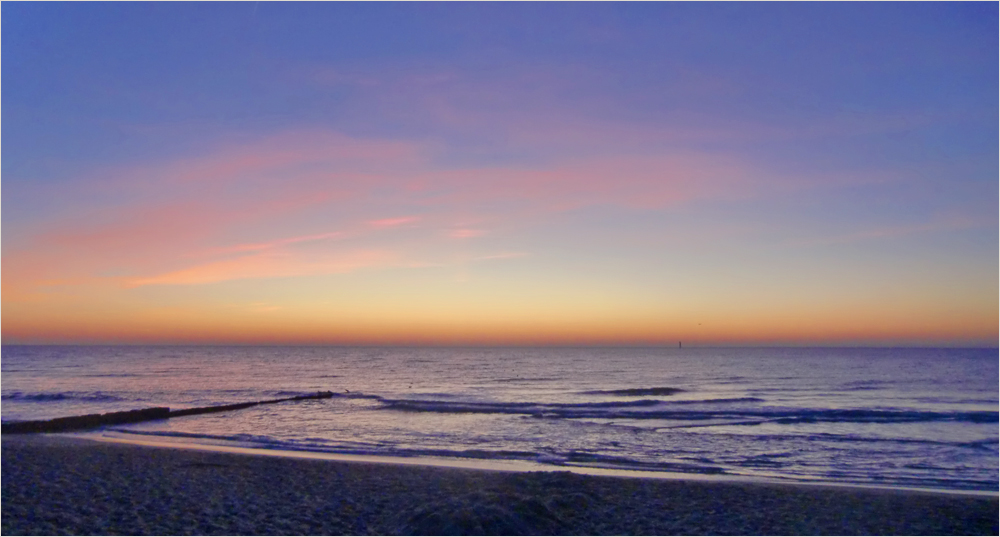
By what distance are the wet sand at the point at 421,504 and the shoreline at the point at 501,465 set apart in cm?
102

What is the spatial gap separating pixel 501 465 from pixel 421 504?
275 inches

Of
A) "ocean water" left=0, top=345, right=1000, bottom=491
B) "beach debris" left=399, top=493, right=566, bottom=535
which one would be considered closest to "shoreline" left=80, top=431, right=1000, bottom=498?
"ocean water" left=0, top=345, right=1000, bottom=491

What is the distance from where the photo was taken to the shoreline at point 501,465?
54.4 ft

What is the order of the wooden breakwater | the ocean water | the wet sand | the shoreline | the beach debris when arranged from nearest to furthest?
the beach debris < the wet sand < the shoreline < the ocean water < the wooden breakwater

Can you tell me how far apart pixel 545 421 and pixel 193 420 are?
17.2m

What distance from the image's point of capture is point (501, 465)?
19.6m

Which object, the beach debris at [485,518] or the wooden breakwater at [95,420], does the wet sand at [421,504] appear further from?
the wooden breakwater at [95,420]

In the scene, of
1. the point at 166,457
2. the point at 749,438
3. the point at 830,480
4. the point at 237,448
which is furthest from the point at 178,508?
the point at 749,438

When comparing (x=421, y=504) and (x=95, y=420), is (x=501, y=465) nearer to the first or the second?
(x=421, y=504)

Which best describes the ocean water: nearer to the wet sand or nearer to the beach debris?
the wet sand

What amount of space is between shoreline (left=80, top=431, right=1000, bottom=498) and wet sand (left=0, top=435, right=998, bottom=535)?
3.34 ft

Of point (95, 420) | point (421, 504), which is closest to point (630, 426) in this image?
point (421, 504)

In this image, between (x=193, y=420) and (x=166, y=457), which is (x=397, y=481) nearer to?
(x=166, y=457)

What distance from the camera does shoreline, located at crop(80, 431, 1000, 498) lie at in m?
16.6
